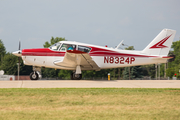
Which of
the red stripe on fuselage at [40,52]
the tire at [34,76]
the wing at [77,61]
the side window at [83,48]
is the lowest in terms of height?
the tire at [34,76]

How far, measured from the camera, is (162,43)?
56.9 ft

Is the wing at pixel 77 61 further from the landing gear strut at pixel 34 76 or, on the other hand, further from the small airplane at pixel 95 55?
the landing gear strut at pixel 34 76

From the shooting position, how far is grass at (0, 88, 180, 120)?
5203 millimetres

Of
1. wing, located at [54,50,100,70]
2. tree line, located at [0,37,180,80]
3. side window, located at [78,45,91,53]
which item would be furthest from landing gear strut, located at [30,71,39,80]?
tree line, located at [0,37,180,80]

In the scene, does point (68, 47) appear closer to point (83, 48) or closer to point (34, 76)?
point (83, 48)

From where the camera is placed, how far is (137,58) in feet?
58.1

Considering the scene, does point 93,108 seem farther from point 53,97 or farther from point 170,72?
point 170,72

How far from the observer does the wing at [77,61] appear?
14.8m

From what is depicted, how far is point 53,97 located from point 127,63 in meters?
11.4

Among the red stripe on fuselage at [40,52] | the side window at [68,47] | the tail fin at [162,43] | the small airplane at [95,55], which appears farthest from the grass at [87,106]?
the tail fin at [162,43]

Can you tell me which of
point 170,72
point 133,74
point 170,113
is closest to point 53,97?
point 170,113

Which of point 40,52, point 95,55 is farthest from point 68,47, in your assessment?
point 40,52

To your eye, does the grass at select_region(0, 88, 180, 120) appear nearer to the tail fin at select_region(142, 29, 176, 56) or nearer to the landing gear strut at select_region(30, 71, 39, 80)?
the landing gear strut at select_region(30, 71, 39, 80)

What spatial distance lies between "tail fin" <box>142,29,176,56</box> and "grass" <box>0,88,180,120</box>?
10348 mm
